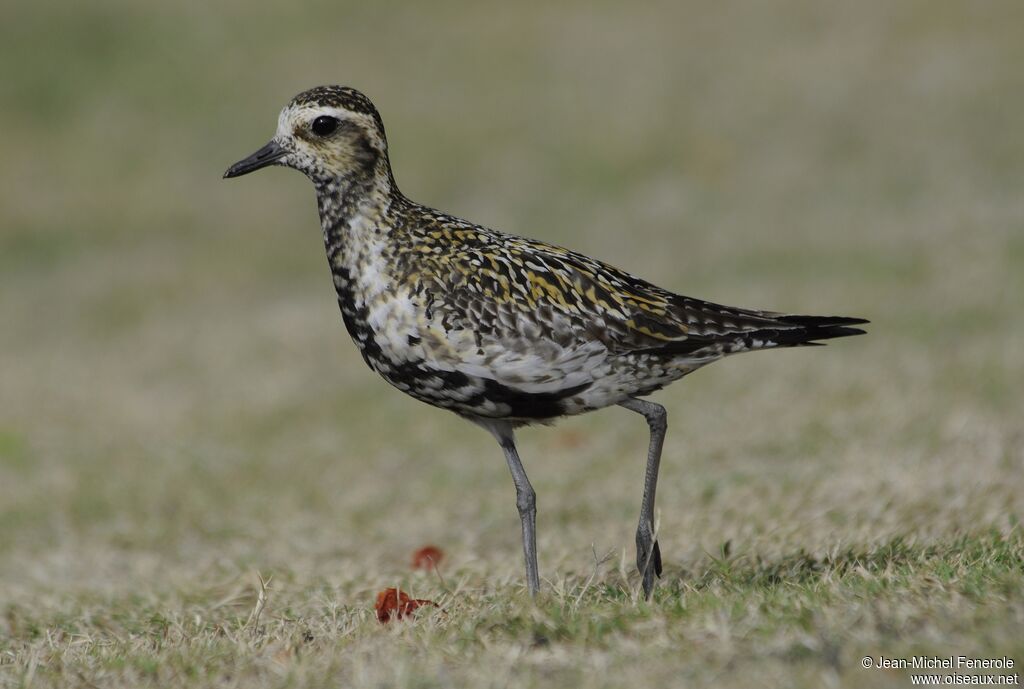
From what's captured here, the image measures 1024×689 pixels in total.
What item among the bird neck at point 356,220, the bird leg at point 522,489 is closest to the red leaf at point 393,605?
the bird leg at point 522,489

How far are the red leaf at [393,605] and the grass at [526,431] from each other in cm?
9

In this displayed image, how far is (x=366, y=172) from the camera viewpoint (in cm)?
635

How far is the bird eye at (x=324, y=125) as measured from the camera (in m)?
6.32

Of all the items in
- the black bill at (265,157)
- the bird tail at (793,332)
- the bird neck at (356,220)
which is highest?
the black bill at (265,157)

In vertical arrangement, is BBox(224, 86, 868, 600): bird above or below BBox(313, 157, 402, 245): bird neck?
below

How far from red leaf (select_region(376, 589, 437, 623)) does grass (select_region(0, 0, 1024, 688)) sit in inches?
3.6

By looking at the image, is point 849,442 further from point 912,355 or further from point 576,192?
point 576,192

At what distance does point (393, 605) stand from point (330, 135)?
238 centimetres

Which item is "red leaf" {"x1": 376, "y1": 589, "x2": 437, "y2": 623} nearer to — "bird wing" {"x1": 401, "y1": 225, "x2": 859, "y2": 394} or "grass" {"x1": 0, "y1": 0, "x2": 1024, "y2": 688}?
"grass" {"x1": 0, "y1": 0, "x2": 1024, "y2": 688}

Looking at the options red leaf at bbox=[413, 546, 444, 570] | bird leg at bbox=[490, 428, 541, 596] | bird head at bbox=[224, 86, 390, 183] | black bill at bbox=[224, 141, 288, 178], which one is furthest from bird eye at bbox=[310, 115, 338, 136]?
red leaf at bbox=[413, 546, 444, 570]

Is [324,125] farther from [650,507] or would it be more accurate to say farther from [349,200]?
[650,507]

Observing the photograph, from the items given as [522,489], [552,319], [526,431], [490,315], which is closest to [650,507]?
[522,489]

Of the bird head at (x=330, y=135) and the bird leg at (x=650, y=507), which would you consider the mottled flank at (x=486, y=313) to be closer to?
the bird head at (x=330, y=135)

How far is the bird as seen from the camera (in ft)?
19.2
